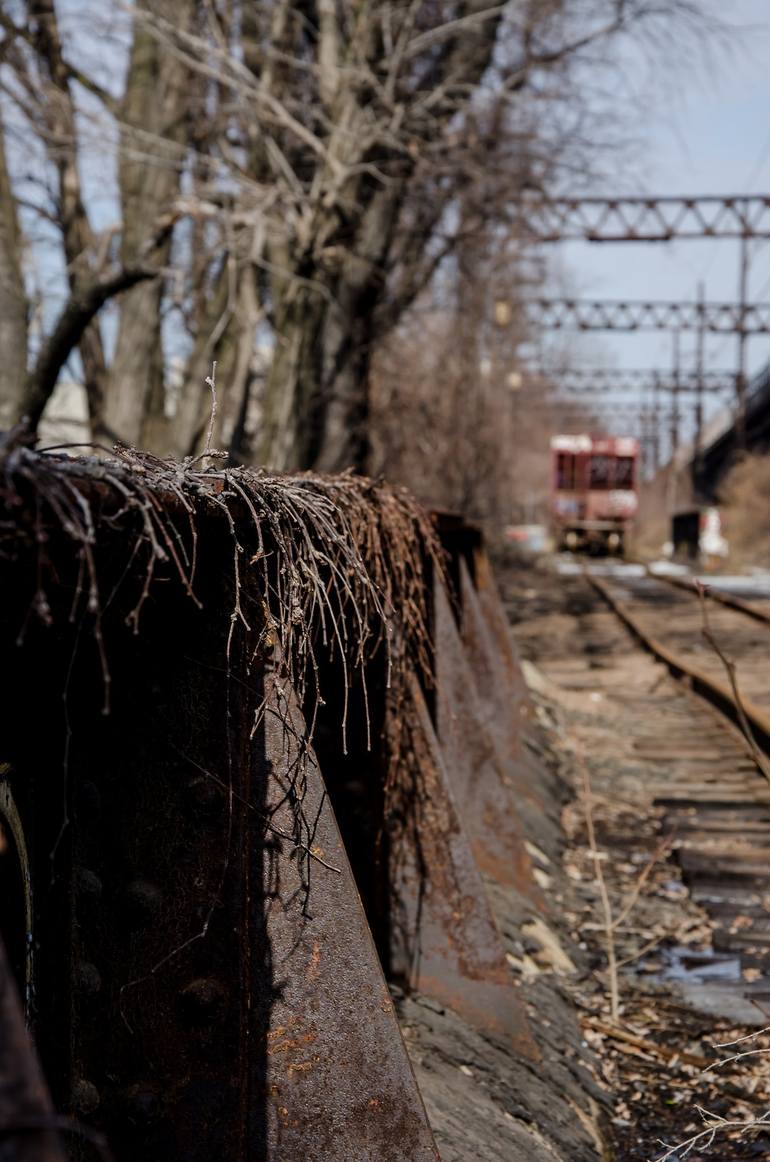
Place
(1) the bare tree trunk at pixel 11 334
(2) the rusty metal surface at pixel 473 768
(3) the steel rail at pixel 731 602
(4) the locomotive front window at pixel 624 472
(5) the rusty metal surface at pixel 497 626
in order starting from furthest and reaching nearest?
(4) the locomotive front window at pixel 624 472 → (3) the steel rail at pixel 731 602 → (1) the bare tree trunk at pixel 11 334 → (5) the rusty metal surface at pixel 497 626 → (2) the rusty metal surface at pixel 473 768

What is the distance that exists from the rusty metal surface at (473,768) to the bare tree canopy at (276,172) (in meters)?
5.94

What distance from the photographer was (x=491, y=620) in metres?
7.65

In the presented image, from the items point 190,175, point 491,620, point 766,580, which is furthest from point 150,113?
point 766,580

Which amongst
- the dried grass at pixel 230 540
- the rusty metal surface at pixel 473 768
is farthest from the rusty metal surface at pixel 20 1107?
Result: the rusty metal surface at pixel 473 768

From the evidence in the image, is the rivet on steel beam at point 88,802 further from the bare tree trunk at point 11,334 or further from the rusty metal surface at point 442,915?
the bare tree trunk at point 11,334

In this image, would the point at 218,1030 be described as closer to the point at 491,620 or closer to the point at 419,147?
the point at 491,620

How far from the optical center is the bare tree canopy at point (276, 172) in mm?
12125

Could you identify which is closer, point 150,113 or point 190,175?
point 150,113

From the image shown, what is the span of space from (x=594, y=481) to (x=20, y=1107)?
39.4 m

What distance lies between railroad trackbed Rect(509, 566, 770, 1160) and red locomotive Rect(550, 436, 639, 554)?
24.8 metres

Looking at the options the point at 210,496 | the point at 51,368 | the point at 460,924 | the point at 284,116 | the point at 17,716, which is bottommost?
the point at 460,924

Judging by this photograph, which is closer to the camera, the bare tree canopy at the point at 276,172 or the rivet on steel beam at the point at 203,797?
the rivet on steel beam at the point at 203,797

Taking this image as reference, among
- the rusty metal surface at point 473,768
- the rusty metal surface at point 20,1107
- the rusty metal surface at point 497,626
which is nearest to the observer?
the rusty metal surface at point 20,1107

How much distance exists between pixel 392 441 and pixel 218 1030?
16.4 meters
